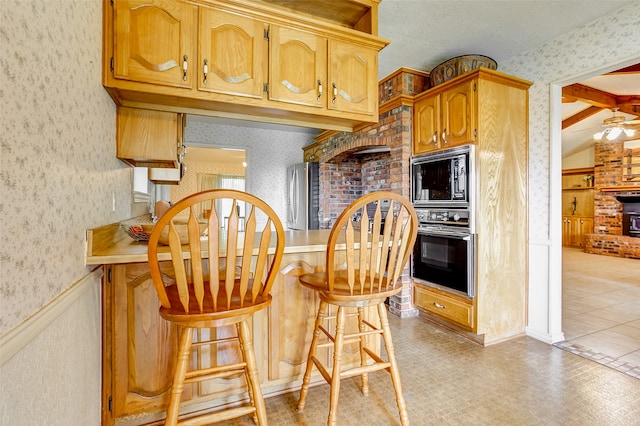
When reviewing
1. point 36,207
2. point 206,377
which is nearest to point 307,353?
point 206,377

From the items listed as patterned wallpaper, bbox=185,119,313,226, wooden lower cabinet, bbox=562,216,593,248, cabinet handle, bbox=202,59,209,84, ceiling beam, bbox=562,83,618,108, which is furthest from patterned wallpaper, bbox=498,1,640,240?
wooden lower cabinet, bbox=562,216,593,248

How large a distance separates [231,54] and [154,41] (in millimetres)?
369

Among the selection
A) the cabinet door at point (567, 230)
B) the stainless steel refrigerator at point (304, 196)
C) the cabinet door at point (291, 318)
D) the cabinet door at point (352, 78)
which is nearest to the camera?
the cabinet door at point (291, 318)

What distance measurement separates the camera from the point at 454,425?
62.4 inches

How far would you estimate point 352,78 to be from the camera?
2.03m

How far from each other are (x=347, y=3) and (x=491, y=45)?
1.52m

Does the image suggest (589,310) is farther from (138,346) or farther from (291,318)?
(138,346)

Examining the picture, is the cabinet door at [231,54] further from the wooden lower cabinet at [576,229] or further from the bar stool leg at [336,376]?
the wooden lower cabinet at [576,229]

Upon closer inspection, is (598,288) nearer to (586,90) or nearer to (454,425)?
(586,90)

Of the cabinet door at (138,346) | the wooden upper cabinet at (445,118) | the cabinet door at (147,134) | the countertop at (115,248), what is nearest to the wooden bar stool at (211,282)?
the countertop at (115,248)

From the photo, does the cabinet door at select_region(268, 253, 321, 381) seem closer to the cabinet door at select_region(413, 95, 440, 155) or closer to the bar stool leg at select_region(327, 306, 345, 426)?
the bar stool leg at select_region(327, 306, 345, 426)

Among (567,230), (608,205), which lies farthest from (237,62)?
(567,230)

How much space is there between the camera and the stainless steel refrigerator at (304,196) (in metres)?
4.81

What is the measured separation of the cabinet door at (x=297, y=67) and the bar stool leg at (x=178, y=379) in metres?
1.31
